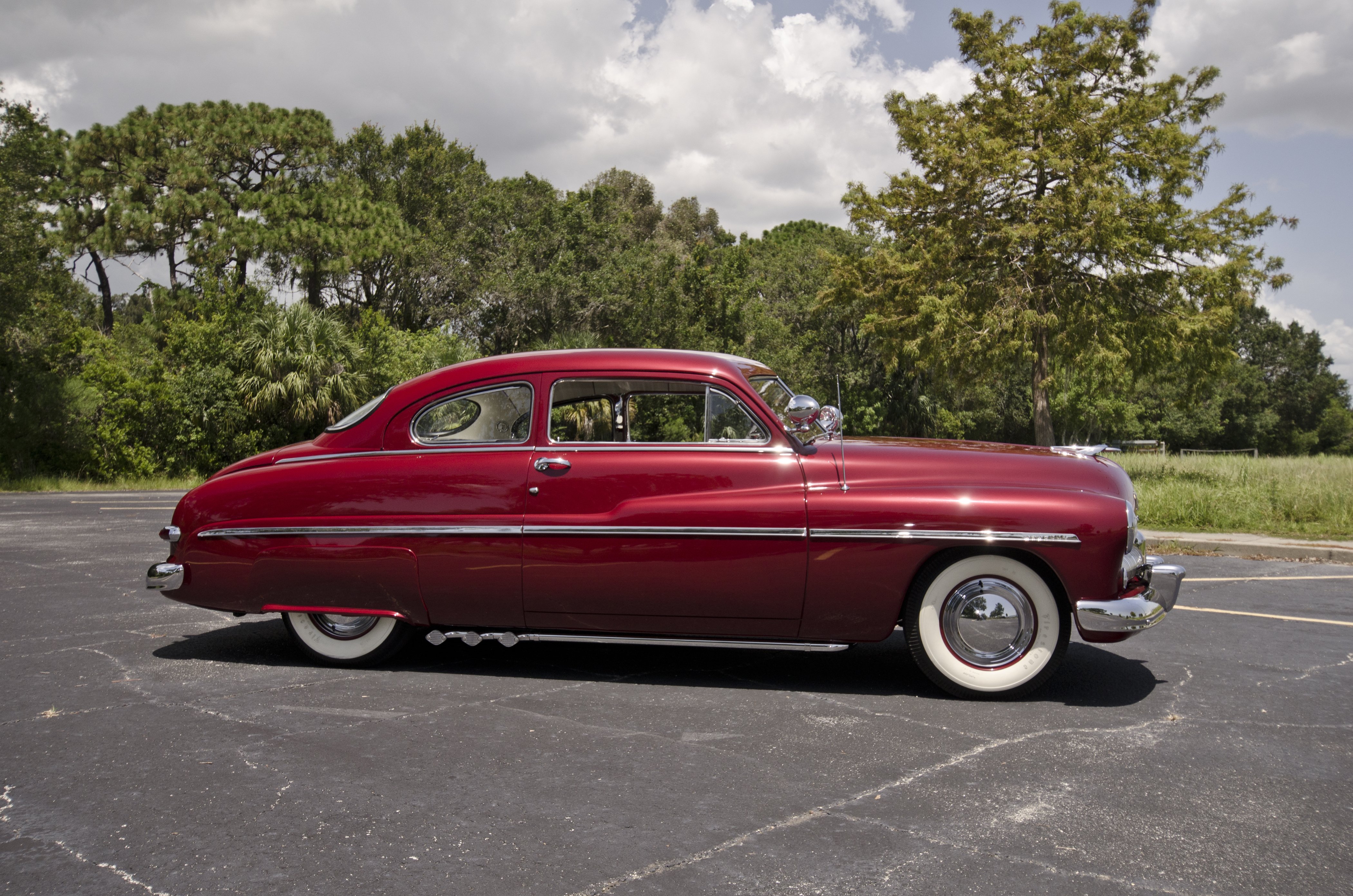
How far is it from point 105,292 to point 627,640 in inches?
1740

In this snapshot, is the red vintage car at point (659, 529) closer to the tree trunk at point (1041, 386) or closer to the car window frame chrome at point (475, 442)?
the car window frame chrome at point (475, 442)

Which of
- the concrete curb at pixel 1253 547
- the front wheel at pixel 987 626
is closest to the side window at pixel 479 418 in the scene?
the front wheel at pixel 987 626

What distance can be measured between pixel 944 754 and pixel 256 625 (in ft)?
15.5

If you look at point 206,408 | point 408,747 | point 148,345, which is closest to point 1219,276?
point 408,747

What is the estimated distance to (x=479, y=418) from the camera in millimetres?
5168

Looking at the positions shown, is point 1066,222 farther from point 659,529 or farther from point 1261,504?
point 659,529

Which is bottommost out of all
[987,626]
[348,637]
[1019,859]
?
[1019,859]

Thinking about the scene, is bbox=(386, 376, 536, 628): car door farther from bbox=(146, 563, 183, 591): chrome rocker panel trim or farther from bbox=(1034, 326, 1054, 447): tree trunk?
bbox=(1034, 326, 1054, 447): tree trunk

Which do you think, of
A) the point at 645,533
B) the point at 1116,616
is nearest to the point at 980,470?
the point at 1116,616

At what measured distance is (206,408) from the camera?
27453 millimetres

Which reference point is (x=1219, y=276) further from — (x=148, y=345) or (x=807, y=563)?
(x=148, y=345)

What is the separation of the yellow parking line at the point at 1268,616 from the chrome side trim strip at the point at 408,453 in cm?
525

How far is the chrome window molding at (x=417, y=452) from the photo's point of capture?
200 inches

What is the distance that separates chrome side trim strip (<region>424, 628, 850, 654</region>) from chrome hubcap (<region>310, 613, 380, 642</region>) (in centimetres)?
39
